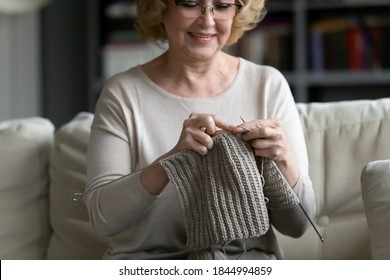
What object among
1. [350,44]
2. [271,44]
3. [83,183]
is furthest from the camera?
[271,44]

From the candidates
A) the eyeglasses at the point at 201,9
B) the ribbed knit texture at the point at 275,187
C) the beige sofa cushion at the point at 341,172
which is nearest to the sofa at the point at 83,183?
the beige sofa cushion at the point at 341,172

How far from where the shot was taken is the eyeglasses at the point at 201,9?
64.7 inches

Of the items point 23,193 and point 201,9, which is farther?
point 23,193

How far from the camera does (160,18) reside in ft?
5.76

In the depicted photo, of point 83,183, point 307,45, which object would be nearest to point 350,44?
point 307,45

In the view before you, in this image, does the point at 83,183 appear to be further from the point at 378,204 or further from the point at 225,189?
the point at 378,204

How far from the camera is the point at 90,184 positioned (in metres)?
1.65

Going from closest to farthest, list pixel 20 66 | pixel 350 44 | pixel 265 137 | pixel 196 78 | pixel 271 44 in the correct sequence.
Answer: pixel 265 137 → pixel 196 78 → pixel 350 44 → pixel 271 44 → pixel 20 66

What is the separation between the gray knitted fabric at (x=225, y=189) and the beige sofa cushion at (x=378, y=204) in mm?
151

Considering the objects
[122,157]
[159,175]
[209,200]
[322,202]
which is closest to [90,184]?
[122,157]

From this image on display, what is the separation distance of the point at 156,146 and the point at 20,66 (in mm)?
2816

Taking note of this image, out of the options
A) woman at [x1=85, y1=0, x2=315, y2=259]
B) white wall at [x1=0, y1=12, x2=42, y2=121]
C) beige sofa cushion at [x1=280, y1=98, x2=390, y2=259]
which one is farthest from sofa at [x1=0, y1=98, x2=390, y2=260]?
white wall at [x1=0, y1=12, x2=42, y2=121]

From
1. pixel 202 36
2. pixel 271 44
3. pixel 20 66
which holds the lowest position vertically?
pixel 20 66
